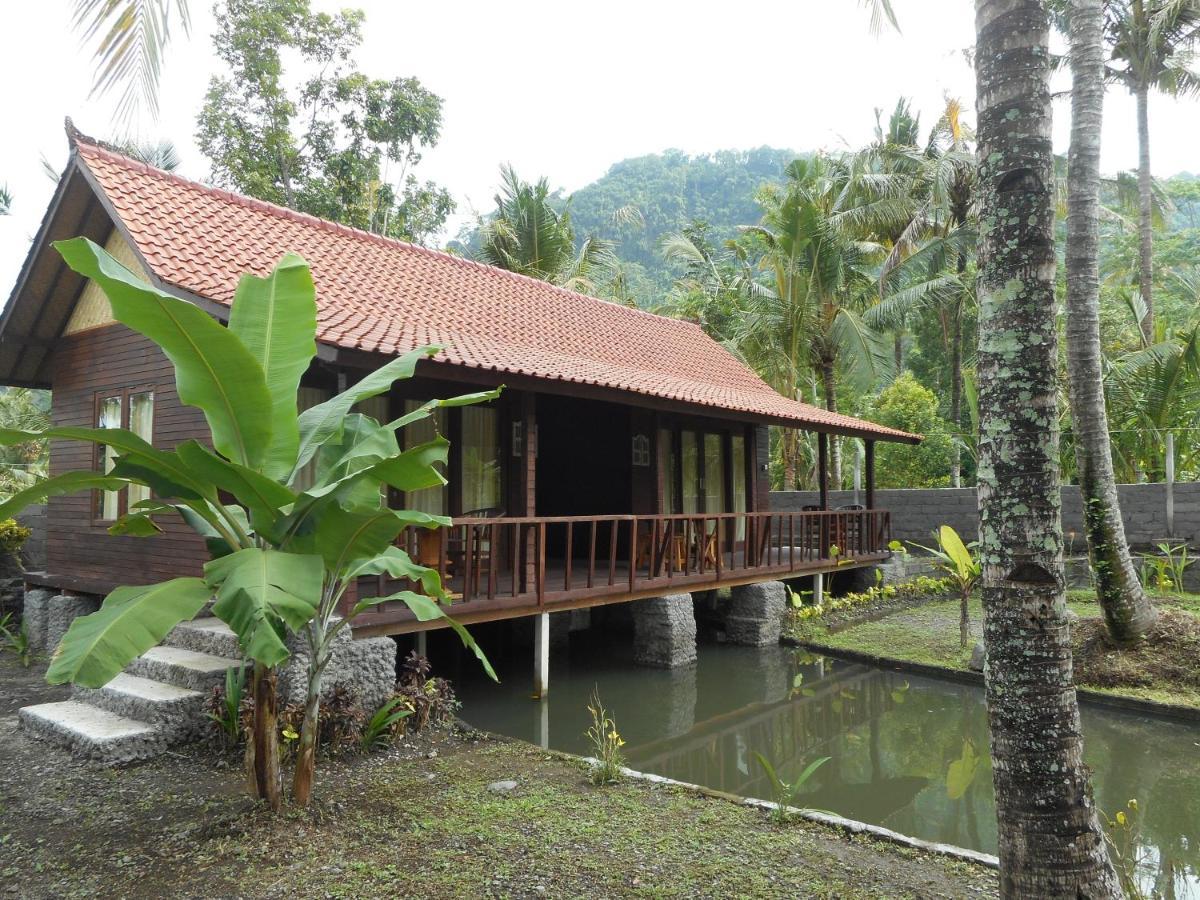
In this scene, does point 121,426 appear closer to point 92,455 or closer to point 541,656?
point 92,455

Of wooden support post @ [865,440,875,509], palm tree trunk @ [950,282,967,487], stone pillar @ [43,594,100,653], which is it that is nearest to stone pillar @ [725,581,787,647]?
wooden support post @ [865,440,875,509]

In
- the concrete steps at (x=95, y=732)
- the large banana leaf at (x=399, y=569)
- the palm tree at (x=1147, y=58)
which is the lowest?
the concrete steps at (x=95, y=732)

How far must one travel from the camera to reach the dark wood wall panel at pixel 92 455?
817 cm

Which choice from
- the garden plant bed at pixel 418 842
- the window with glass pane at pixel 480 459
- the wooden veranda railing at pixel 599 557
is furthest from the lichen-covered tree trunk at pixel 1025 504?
the window with glass pane at pixel 480 459

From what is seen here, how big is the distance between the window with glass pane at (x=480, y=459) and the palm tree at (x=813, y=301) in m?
11.2

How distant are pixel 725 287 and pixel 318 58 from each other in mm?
12623

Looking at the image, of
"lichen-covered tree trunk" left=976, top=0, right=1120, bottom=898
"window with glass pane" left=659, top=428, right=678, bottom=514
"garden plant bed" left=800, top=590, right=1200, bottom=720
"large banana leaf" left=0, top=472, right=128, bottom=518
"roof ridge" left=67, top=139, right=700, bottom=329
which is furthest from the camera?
"window with glass pane" left=659, top=428, right=678, bottom=514

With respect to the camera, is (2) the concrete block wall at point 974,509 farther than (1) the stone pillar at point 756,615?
Yes

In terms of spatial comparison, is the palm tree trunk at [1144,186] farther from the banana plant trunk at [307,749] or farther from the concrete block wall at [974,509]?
the banana plant trunk at [307,749]

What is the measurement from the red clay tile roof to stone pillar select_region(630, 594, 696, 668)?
99.7 inches

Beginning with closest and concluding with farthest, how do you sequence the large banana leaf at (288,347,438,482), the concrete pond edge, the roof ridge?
the large banana leaf at (288,347,438,482) < the concrete pond edge < the roof ridge

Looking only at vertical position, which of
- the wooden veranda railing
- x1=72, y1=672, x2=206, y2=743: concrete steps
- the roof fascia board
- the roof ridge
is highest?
the roof ridge

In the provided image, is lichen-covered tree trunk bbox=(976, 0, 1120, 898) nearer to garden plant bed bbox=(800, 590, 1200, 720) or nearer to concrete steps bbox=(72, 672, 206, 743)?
garden plant bed bbox=(800, 590, 1200, 720)

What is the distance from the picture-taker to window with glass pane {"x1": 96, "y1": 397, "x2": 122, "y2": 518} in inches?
360
